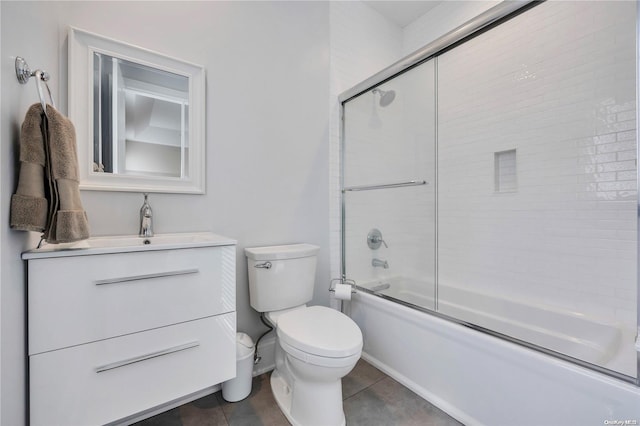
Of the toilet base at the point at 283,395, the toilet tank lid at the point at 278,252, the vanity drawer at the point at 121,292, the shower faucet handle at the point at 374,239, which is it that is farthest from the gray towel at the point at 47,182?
the shower faucet handle at the point at 374,239

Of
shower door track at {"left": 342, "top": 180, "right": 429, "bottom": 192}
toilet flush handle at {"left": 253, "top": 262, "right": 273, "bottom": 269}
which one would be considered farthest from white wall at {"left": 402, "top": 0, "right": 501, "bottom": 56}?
toilet flush handle at {"left": 253, "top": 262, "right": 273, "bottom": 269}

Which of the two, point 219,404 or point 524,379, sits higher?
point 524,379

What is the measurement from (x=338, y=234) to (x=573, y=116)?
163cm

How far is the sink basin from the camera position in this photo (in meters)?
0.84

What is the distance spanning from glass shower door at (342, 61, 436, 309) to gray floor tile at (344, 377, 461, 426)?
2.01ft

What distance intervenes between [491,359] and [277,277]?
1.09 metres

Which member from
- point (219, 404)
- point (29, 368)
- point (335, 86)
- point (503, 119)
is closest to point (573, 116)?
point (503, 119)

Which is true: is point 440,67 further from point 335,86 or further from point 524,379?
point 524,379

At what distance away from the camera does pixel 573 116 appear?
1.63m

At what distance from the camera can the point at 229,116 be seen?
5.21 feet

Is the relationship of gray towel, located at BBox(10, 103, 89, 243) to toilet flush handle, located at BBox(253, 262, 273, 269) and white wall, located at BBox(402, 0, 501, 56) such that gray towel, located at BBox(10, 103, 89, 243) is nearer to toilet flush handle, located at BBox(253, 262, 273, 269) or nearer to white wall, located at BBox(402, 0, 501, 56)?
toilet flush handle, located at BBox(253, 262, 273, 269)

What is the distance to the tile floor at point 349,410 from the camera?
129 cm

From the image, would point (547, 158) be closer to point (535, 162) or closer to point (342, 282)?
point (535, 162)

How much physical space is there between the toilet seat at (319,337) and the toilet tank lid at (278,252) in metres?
0.32
